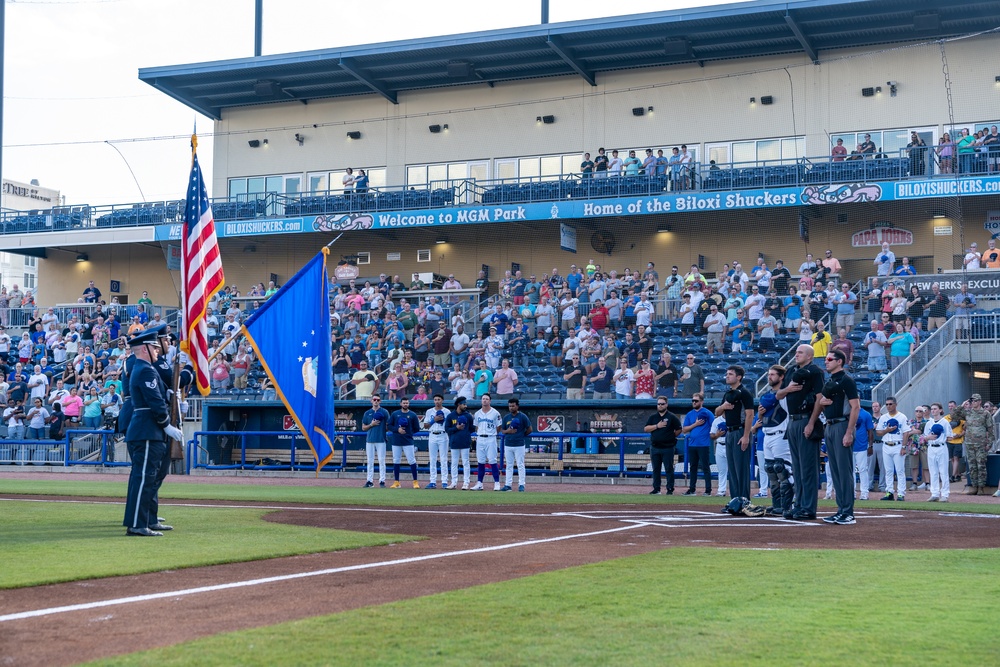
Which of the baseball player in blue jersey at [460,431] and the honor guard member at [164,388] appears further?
the baseball player in blue jersey at [460,431]

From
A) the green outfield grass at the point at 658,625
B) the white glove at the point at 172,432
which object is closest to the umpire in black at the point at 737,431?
the green outfield grass at the point at 658,625

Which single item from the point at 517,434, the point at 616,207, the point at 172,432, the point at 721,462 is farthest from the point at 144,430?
the point at 616,207

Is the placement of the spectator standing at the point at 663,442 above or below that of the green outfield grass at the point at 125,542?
above

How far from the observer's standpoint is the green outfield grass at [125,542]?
8.23 meters

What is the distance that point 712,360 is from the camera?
27375mm

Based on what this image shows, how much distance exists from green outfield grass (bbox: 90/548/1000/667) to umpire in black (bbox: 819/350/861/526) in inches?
173

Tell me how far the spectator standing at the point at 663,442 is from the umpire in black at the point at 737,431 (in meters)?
6.11

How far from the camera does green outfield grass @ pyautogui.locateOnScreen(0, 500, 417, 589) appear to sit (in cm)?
823

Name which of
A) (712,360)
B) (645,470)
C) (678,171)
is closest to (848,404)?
(645,470)

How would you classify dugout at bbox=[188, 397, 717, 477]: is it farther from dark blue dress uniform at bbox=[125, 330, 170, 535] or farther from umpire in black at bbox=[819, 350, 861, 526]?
dark blue dress uniform at bbox=[125, 330, 170, 535]

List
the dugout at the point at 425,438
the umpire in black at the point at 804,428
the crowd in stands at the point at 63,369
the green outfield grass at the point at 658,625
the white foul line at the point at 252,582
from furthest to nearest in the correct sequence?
1. the crowd in stands at the point at 63,369
2. the dugout at the point at 425,438
3. the umpire in black at the point at 804,428
4. the white foul line at the point at 252,582
5. the green outfield grass at the point at 658,625

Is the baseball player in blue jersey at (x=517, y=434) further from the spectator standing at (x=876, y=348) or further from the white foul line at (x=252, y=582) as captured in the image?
the white foul line at (x=252, y=582)

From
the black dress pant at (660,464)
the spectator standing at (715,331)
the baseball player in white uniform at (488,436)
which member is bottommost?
the black dress pant at (660,464)

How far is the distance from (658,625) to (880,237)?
31.4m
